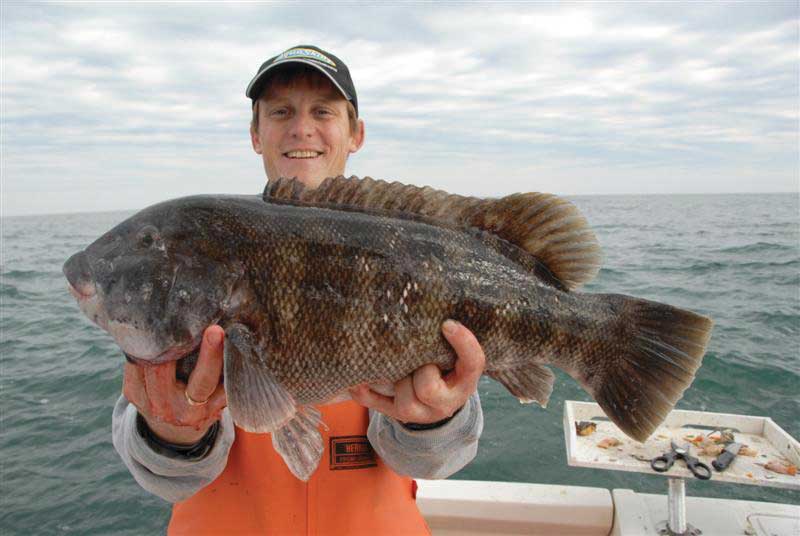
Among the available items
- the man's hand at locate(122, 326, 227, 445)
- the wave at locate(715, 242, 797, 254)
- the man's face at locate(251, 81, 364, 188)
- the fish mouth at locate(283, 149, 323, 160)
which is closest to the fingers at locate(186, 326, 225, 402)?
the man's hand at locate(122, 326, 227, 445)

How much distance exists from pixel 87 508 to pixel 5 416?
394cm

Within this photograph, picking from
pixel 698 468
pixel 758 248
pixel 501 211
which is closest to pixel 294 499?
pixel 501 211

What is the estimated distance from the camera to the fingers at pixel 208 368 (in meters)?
2.22

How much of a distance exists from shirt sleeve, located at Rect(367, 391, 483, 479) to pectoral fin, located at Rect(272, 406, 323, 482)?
0.52 m

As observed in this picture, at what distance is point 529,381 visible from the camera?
256 cm

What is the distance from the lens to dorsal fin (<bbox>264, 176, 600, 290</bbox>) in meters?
2.54

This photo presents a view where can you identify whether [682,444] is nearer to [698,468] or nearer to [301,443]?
[698,468]

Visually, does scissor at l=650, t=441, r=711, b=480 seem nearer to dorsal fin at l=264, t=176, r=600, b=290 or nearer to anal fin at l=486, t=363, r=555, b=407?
anal fin at l=486, t=363, r=555, b=407

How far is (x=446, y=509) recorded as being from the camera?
15.3 feet

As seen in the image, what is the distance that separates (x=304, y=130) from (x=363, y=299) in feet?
6.46

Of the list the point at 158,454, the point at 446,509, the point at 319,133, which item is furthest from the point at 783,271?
the point at 158,454

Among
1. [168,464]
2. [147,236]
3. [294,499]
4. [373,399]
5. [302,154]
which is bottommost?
[294,499]

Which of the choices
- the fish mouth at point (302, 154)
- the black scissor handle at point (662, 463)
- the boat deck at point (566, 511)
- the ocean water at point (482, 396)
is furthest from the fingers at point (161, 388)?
the ocean water at point (482, 396)

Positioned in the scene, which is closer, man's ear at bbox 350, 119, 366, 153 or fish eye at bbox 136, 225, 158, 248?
fish eye at bbox 136, 225, 158, 248
